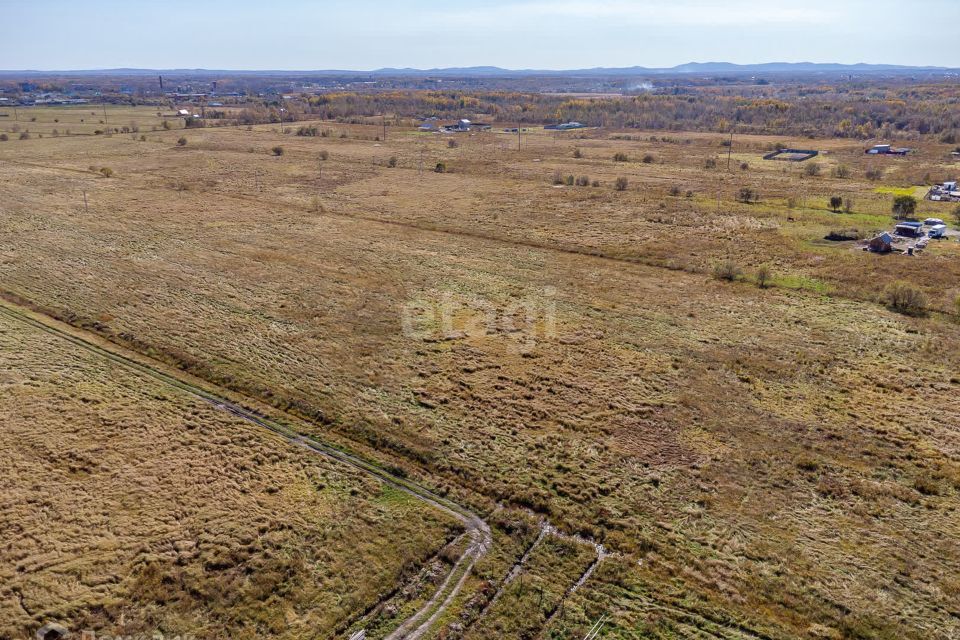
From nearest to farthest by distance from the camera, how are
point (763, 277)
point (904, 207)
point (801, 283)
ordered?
point (763, 277)
point (801, 283)
point (904, 207)

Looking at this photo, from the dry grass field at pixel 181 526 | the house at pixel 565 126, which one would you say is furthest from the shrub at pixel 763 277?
the house at pixel 565 126

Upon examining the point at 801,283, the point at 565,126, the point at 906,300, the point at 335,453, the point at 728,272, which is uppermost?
the point at 565,126

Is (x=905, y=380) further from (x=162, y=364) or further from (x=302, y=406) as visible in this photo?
(x=162, y=364)

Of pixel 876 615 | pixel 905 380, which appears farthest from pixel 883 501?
pixel 905 380

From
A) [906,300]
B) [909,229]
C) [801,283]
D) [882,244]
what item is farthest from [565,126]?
[906,300]

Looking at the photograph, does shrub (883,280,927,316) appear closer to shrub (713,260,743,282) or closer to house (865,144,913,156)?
shrub (713,260,743,282)

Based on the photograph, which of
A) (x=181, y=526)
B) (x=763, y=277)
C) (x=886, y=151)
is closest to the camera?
(x=181, y=526)

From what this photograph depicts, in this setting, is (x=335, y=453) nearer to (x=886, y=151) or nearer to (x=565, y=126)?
(x=886, y=151)

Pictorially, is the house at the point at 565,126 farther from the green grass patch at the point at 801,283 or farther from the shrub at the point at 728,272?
the green grass patch at the point at 801,283

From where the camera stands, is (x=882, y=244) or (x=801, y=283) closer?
(x=801, y=283)
